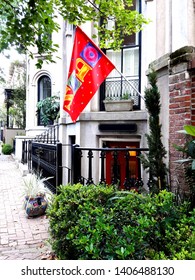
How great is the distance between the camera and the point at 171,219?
2459 millimetres

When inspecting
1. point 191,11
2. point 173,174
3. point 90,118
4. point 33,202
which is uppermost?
point 191,11

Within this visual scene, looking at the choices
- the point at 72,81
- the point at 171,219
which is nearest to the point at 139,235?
the point at 171,219

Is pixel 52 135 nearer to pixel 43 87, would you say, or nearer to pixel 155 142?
pixel 43 87

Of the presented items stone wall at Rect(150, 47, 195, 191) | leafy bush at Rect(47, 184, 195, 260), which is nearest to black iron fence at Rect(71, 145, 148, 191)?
stone wall at Rect(150, 47, 195, 191)

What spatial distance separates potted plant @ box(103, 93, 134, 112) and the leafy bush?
3504 mm

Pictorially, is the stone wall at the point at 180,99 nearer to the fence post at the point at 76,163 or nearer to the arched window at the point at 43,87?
the fence post at the point at 76,163

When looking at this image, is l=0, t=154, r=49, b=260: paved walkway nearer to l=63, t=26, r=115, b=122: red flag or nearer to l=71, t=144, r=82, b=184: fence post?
l=71, t=144, r=82, b=184: fence post

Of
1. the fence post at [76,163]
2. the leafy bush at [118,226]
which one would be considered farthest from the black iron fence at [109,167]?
the leafy bush at [118,226]

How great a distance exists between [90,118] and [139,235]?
4.57 meters

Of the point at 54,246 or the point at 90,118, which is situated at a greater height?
the point at 90,118

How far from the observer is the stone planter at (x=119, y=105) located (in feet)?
20.3

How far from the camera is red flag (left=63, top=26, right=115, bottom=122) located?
4613 millimetres
